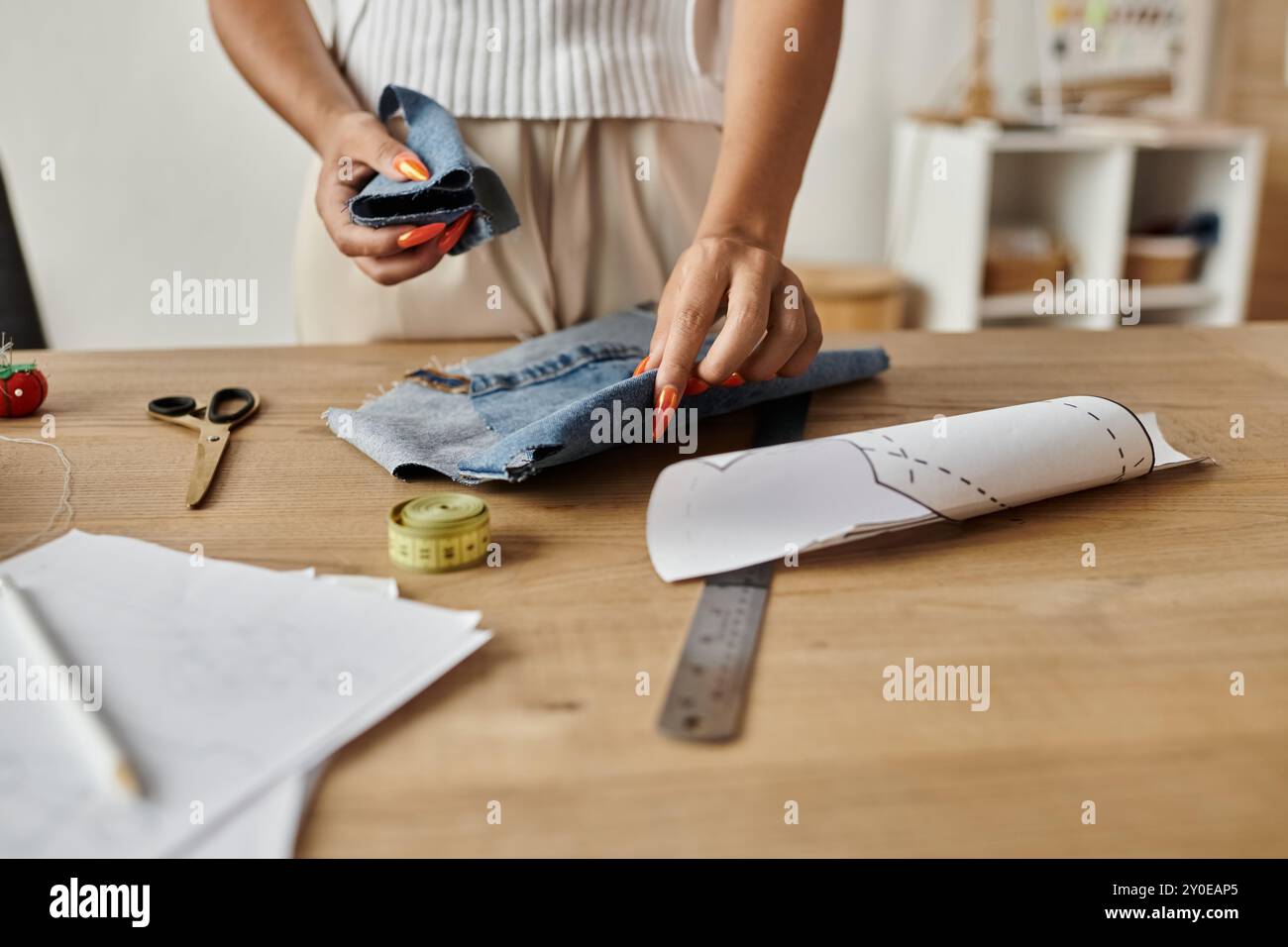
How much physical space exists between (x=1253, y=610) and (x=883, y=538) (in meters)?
0.19

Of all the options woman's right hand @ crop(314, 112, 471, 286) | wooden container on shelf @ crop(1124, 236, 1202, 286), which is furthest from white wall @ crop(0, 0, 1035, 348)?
woman's right hand @ crop(314, 112, 471, 286)

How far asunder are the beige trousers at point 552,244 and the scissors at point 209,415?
0.88 feet

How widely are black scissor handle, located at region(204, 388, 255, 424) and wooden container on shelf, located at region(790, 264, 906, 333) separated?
5.09 feet

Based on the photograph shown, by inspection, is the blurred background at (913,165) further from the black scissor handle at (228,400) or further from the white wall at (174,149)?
the black scissor handle at (228,400)

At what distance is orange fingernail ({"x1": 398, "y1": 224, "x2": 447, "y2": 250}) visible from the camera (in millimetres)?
913

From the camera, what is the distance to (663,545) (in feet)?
2.06

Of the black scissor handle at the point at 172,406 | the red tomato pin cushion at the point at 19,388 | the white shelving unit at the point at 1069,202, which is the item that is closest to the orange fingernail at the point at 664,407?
the black scissor handle at the point at 172,406

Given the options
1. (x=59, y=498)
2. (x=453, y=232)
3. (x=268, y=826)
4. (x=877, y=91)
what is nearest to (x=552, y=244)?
(x=453, y=232)

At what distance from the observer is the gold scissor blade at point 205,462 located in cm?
72

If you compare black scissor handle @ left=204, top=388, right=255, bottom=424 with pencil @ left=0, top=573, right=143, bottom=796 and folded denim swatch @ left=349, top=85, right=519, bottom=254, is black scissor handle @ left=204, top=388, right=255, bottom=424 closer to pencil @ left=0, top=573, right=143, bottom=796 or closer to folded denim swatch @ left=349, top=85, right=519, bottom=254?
folded denim swatch @ left=349, top=85, right=519, bottom=254

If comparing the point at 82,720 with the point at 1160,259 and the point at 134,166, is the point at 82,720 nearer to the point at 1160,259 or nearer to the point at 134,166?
the point at 134,166

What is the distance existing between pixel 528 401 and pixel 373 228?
215 millimetres
